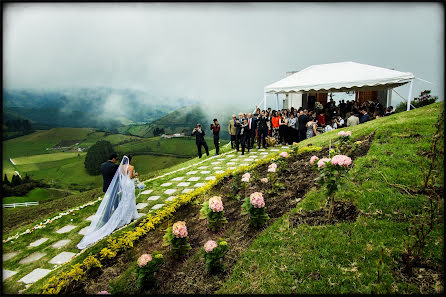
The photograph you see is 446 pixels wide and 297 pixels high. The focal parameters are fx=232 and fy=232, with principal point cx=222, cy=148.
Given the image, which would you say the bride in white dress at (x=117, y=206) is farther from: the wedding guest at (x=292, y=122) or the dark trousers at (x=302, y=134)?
the wedding guest at (x=292, y=122)

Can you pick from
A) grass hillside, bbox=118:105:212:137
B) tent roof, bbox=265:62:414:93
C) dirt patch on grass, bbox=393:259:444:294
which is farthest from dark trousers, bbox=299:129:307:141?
grass hillside, bbox=118:105:212:137

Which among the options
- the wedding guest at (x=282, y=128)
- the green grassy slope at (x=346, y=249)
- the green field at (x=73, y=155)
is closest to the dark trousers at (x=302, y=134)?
the wedding guest at (x=282, y=128)

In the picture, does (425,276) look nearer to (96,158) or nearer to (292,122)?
(292,122)

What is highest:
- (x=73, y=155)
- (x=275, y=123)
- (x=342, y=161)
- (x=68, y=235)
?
(x=275, y=123)

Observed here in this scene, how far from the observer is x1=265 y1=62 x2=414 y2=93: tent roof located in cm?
1053

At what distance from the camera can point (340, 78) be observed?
11562 millimetres

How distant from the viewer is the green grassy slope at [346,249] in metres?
2.54

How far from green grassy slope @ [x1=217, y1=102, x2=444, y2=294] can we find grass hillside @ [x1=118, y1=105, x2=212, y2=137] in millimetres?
78648

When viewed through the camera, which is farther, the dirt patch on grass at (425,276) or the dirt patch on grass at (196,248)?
the dirt patch on grass at (196,248)

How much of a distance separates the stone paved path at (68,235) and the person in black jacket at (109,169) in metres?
1.09

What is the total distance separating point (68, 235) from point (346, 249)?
5.68 metres

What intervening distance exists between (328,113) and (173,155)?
137 ft

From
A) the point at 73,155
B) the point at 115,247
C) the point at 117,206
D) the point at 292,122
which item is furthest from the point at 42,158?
the point at 115,247

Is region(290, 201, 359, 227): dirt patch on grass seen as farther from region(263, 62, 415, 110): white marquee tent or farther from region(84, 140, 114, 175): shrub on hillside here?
region(84, 140, 114, 175): shrub on hillside
